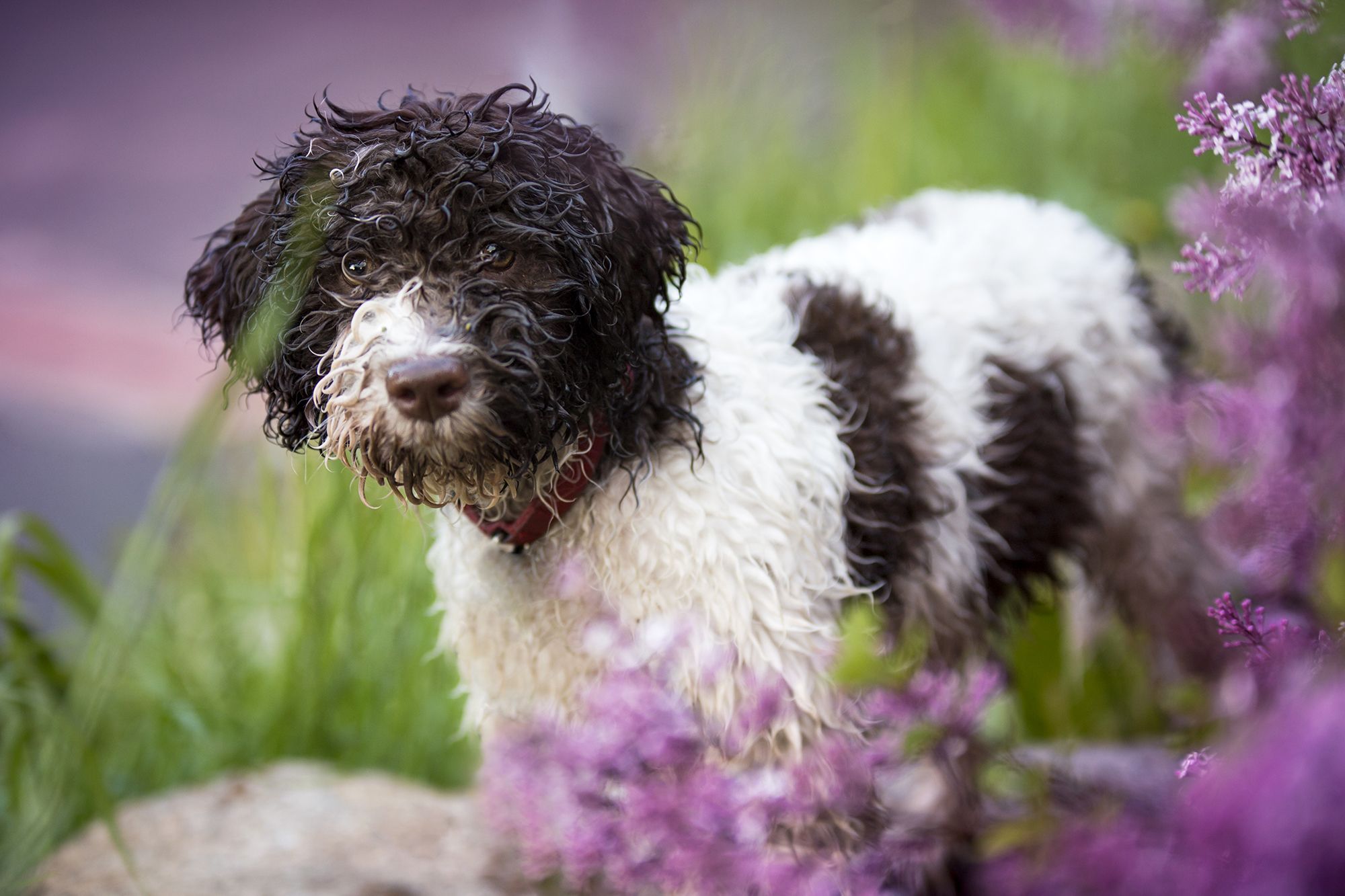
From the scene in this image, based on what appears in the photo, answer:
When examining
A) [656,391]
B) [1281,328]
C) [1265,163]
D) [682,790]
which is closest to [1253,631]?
[1281,328]

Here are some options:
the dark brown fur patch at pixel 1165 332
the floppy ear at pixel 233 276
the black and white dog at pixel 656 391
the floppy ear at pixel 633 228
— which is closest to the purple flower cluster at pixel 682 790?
the black and white dog at pixel 656 391

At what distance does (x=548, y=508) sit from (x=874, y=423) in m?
0.80

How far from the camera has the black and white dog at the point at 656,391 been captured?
184 centimetres

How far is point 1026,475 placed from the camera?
2703 millimetres

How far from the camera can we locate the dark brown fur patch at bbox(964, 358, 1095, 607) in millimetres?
2658

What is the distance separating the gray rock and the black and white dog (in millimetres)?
694

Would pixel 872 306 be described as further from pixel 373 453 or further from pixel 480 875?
pixel 480 875

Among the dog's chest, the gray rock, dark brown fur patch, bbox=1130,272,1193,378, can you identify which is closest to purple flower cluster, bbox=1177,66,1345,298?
the dog's chest

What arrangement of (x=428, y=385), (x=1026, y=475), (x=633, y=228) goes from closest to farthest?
(x=428, y=385) → (x=633, y=228) → (x=1026, y=475)

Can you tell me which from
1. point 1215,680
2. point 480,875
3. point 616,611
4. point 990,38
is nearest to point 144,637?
point 480,875

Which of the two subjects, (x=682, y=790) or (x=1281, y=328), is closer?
(x=1281, y=328)

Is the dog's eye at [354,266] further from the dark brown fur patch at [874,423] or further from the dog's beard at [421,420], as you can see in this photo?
the dark brown fur patch at [874,423]

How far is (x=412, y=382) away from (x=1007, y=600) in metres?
1.92

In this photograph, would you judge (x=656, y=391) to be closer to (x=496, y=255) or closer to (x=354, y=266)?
(x=496, y=255)
